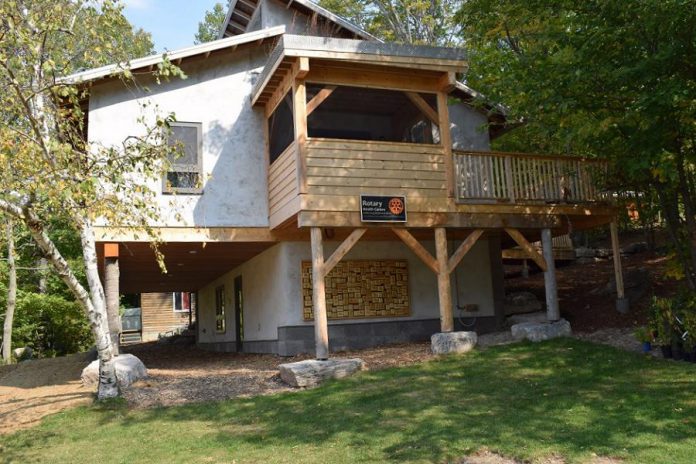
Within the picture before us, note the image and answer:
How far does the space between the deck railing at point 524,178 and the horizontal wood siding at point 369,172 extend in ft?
2.13

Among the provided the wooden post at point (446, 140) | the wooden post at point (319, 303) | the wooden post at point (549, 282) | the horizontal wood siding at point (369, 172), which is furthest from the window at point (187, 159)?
the wooden post at point (549, 282)

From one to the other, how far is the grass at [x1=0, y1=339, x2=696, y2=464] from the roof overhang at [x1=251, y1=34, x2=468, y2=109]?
563 centimetres

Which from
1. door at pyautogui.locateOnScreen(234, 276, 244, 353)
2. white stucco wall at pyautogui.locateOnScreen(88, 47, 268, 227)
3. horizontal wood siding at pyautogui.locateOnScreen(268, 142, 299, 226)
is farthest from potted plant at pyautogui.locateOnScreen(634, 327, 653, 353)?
door at pyautogui.locateOnScreen(234, 276, 244, 353)

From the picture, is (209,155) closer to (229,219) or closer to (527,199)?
(229,219)

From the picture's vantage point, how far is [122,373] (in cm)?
1070

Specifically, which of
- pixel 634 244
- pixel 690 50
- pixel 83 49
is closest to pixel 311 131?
pixel 83 49

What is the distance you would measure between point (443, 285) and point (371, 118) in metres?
5.62

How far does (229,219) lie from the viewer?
13.7m

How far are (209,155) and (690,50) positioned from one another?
912 centimetres

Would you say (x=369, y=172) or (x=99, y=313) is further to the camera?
(x=369, y=172)

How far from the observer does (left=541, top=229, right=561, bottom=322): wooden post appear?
12.8 m

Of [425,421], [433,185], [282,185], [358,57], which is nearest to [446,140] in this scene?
[433,185]

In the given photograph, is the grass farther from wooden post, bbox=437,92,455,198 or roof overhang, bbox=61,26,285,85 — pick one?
roof overhang, bbox=61,26,285,85

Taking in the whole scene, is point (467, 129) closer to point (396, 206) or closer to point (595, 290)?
point (396, 206)
